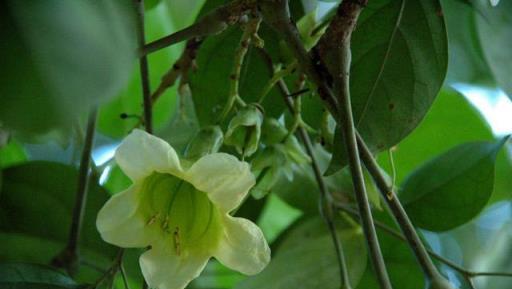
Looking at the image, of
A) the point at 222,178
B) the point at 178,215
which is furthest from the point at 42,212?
the point at 222,178

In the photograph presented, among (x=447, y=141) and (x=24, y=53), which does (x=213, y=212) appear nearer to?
(x=24, y=53)

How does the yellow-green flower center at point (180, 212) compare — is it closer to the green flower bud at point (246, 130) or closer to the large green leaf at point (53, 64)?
the green flower bud at point (246, 130)

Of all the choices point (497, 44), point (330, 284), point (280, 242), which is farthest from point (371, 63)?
point (280, 242)

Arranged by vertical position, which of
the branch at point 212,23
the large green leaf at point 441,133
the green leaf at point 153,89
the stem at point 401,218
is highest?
the branch at point 212,23

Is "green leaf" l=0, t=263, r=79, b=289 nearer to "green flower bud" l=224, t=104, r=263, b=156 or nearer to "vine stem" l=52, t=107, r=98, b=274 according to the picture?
"vine stem" l=52, t=107, r=98, b=274

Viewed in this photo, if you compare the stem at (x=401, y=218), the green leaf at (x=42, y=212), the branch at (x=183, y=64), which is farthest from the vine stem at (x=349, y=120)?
the green leaf at (x=42, y=212)

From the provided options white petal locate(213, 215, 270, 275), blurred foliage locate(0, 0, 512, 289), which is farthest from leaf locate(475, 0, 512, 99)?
white petal locate(213, 215, 270, 275)
